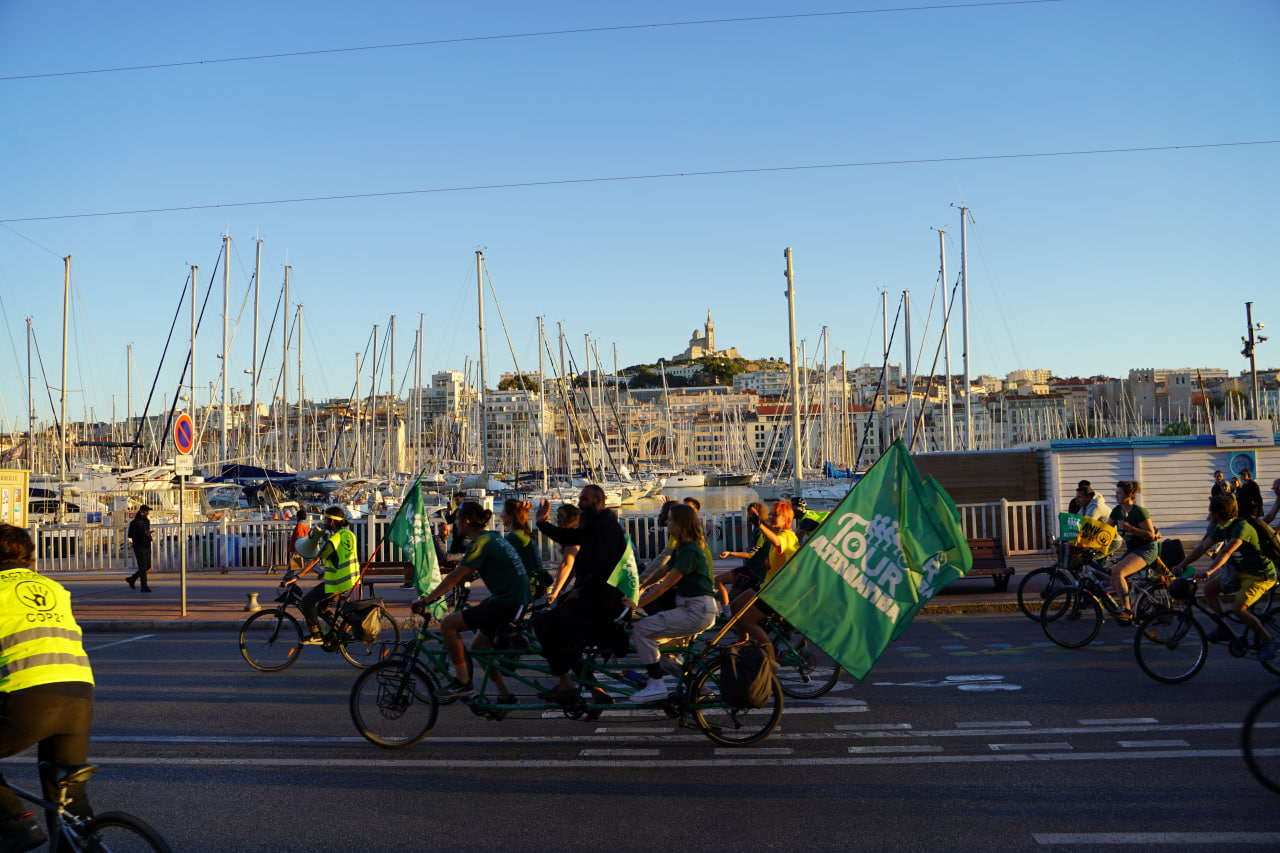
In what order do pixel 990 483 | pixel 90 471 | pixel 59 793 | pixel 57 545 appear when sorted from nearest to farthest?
pixel 59 793
pixel 990 483
pixel 57 545
pixel 90 471

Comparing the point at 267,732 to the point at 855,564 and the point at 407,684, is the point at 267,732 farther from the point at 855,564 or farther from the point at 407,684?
the point at 855,564

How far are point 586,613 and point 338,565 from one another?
438cm

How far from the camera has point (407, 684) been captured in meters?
7.52

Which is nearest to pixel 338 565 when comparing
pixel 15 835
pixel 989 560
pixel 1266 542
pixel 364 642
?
pixel 364 642

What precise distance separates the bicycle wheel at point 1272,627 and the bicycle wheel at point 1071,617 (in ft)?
5.87

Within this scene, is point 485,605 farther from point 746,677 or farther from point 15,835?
point 15,835

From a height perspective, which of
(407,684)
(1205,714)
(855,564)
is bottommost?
(1205,714)

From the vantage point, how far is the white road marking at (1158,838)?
17.2ft

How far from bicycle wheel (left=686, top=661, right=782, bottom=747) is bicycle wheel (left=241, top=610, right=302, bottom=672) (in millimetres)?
5194

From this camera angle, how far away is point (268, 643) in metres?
10.9

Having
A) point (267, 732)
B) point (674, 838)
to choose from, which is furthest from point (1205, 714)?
point (267, 732)

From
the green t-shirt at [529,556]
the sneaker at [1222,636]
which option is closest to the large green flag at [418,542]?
the green t-shirt at [529,556]

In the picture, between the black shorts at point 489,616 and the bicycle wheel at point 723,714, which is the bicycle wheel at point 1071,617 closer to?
the bicycle wheel at point 723,714

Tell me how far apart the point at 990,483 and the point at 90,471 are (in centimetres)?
4709
